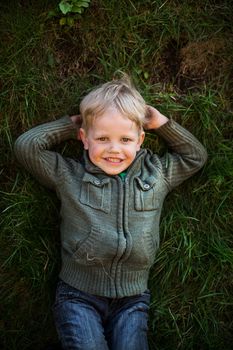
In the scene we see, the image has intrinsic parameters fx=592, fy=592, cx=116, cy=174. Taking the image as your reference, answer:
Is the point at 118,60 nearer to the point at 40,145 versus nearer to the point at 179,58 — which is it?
the point at 179,58

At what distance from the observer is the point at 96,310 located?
282cm

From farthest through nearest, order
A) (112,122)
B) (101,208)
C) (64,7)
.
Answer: (64,7)
(101,208)
(112,122)

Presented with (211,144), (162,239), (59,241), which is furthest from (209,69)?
(59,241)

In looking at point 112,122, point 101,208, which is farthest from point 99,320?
point 112,122

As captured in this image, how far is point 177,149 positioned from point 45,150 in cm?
65

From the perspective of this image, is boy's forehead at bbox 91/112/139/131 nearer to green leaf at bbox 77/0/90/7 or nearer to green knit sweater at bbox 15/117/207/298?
green knit sweater at bbox 15/117/207/298

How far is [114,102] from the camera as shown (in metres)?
2.71

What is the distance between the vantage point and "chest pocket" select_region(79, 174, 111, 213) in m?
2.79

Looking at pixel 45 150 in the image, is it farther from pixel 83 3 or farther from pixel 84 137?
pixel 83 3

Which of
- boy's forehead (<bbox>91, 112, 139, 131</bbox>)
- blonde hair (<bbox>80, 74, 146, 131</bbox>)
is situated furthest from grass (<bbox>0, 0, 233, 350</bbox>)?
boy's forehead (<bbox>91, 112, 139, 131</bbox>)

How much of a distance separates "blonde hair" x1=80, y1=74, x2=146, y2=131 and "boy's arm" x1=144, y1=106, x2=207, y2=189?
11 centimetres

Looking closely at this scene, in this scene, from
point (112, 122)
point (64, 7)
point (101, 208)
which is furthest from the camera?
point (64, 7)

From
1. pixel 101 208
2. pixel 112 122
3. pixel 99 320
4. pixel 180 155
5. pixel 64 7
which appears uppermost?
pixel 64 7

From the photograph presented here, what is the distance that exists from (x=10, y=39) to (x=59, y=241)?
3.47 ft
